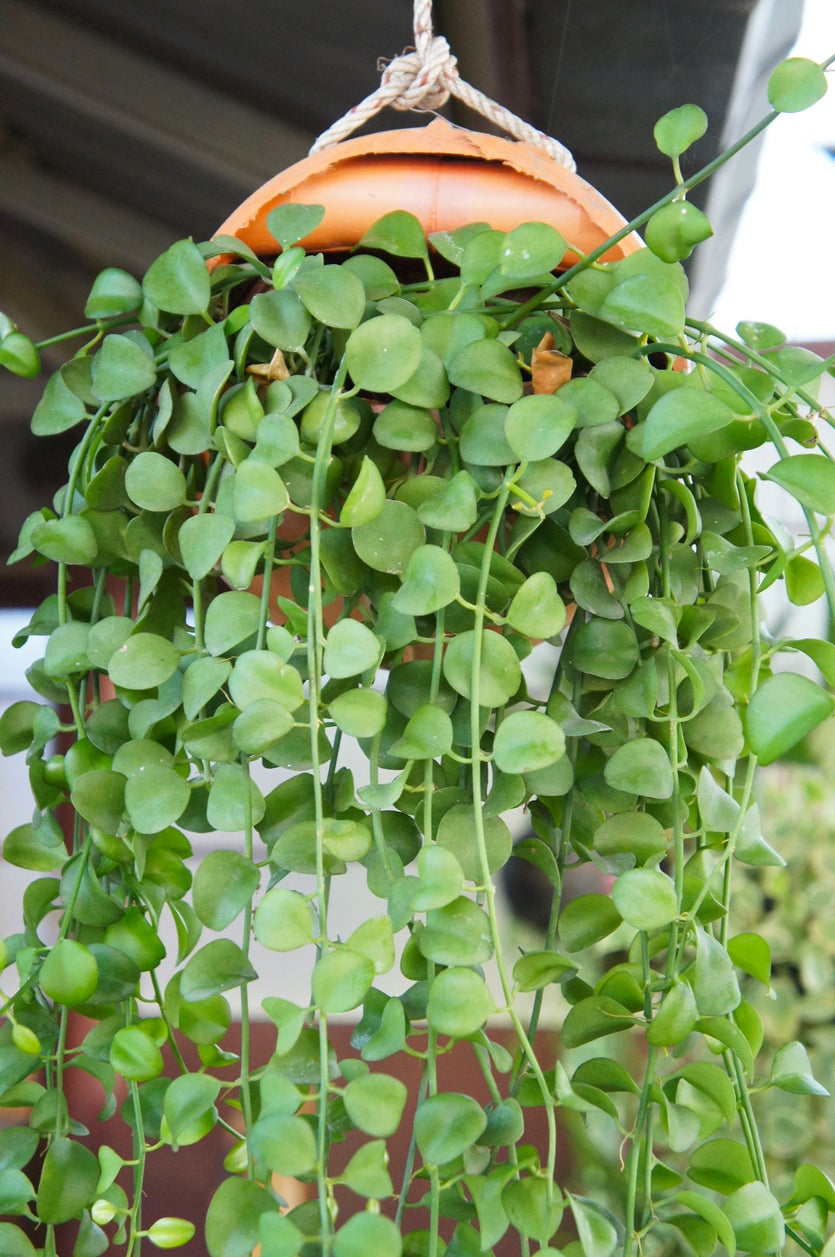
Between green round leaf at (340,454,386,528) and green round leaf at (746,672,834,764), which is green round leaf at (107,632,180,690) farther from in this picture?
green round leaf at (746,672,834,764)

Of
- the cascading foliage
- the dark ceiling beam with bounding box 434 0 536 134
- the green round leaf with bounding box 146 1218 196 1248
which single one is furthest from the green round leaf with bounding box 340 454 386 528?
the dark ceiling beam with bounding box 434 0 536 134

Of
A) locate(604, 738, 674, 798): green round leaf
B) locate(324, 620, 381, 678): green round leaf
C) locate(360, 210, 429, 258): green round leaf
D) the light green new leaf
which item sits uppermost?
locate(360, 210, 429, 258): green round leaf

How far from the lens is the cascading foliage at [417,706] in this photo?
0.40m

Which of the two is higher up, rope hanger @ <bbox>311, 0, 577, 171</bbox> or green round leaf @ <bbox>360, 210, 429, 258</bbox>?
rope hanger @ <bbox>311, 0, 577, 171</bbox>

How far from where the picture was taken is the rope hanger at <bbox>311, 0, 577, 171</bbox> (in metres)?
0.69

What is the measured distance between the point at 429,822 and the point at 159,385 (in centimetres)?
29

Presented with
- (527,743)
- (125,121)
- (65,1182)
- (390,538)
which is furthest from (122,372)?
(125,121)

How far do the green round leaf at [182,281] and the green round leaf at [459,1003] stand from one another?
1.08ft

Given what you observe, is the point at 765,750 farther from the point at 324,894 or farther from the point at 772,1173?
the point at 772,1173

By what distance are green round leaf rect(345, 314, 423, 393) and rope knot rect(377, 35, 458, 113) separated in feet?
1.13

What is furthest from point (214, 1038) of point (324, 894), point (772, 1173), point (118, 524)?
point (772, 1173)

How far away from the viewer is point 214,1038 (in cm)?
50

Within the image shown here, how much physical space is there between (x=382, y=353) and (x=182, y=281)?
0.14 m

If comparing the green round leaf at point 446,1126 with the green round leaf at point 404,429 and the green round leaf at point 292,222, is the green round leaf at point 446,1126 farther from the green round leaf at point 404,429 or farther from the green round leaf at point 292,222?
the green round leaf at point 292,222
